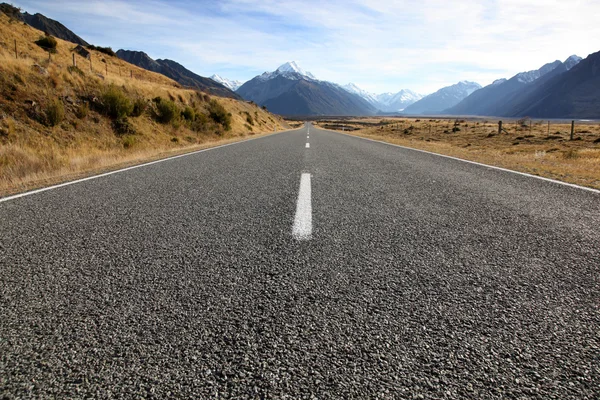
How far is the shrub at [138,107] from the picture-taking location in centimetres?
1856

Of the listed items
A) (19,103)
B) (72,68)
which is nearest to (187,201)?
(19,103)

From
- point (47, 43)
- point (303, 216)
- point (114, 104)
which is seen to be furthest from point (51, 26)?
point (303, 216)

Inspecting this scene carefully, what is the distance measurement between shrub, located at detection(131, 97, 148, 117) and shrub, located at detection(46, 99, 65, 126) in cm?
506

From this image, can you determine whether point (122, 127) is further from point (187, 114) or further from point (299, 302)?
point (299, 302)

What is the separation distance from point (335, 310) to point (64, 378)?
1.22 metres

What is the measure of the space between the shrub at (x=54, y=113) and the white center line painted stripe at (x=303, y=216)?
13.5m

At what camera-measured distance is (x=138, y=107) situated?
18.9 meters

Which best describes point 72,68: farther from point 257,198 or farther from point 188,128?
point 257,198

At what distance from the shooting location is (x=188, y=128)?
22.5 m

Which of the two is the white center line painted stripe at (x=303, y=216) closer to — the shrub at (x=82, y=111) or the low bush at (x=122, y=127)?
the shrub at (x=82, y=111)

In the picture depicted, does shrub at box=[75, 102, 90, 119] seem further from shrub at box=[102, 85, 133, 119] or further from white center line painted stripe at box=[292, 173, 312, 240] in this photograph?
white center line painted stripe at box=[292, 173, 312, 240]

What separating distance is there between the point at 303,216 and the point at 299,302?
1.57 m

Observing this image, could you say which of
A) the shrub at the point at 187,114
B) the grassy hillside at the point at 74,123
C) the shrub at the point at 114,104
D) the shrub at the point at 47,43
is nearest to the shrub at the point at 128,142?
the grassy hillside at the point at 74,123

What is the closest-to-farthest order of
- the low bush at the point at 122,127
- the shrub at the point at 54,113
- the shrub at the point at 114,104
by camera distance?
the shrub at the point at 54,113, the low bush at the point at 122,127, the shrub at the point at 114,104
